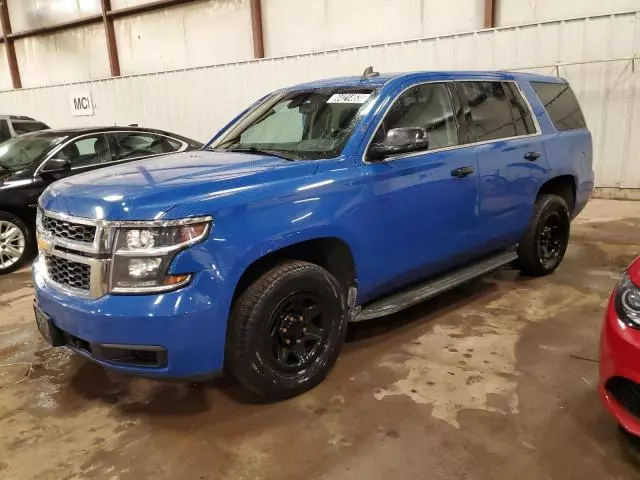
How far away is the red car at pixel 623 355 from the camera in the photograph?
2164mm

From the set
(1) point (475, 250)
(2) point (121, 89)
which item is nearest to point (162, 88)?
(2) point (121, 89)

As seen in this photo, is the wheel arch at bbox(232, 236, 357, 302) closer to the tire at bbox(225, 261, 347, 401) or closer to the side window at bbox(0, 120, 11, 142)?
the tire at bbox(225, 261, 347, 401)

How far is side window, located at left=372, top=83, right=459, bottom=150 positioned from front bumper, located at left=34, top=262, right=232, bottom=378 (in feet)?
5.08

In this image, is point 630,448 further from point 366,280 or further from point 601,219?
point 601,219

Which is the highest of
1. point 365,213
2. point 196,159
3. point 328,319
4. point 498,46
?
point 498,46

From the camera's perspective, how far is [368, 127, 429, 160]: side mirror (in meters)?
3.08

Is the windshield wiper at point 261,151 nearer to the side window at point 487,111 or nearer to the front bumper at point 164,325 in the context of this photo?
the front bumper at point 164,325

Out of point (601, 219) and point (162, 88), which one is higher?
point (162, 88)

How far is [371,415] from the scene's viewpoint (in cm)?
280

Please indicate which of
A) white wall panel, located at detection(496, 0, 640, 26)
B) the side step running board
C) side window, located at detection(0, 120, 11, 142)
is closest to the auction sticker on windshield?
the side step running board

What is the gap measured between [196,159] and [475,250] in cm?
215

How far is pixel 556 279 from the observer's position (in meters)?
4.80

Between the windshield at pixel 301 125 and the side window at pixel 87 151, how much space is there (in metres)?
3.11

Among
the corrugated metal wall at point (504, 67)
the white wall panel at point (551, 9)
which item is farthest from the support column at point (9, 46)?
the white wall panel at point (551, 9)
